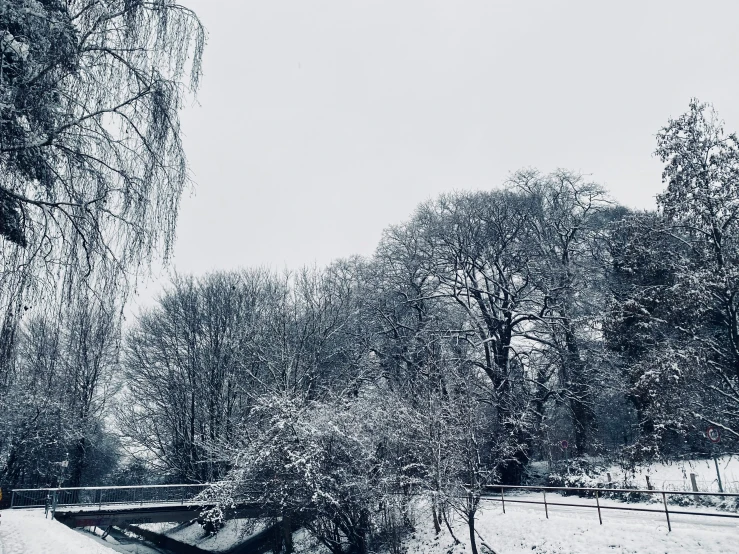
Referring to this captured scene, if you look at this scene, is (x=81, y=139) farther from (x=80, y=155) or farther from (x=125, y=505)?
(x=125, y=505)

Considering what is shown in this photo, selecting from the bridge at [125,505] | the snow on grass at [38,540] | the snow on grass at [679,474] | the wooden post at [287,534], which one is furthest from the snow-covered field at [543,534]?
the bridge at [125,505]

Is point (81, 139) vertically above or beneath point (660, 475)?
above

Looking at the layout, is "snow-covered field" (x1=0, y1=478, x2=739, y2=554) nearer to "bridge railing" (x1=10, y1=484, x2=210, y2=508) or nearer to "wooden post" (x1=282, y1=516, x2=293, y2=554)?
"wooden post" (x1=282, y1=516, x2=293, y2=554)

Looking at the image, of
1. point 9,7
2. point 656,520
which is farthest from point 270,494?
point 9,7

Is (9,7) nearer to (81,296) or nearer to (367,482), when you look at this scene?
(81,296)

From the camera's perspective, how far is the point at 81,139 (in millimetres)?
5191

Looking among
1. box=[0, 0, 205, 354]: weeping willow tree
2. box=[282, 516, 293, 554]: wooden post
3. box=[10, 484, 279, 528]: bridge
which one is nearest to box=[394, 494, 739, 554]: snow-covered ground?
box=[282, 516, 293, 554]: wooden post

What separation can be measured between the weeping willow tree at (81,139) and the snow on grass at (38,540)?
931 centimetres

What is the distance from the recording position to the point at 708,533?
43.3ft

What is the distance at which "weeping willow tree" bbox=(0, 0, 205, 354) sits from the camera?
15.2ft

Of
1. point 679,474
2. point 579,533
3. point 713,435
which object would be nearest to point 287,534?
point 579,533

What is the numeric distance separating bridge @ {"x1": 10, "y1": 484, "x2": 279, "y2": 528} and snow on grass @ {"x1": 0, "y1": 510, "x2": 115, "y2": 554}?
3.70m

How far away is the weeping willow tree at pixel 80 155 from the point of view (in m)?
4.66

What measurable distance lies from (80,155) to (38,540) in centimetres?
1369
